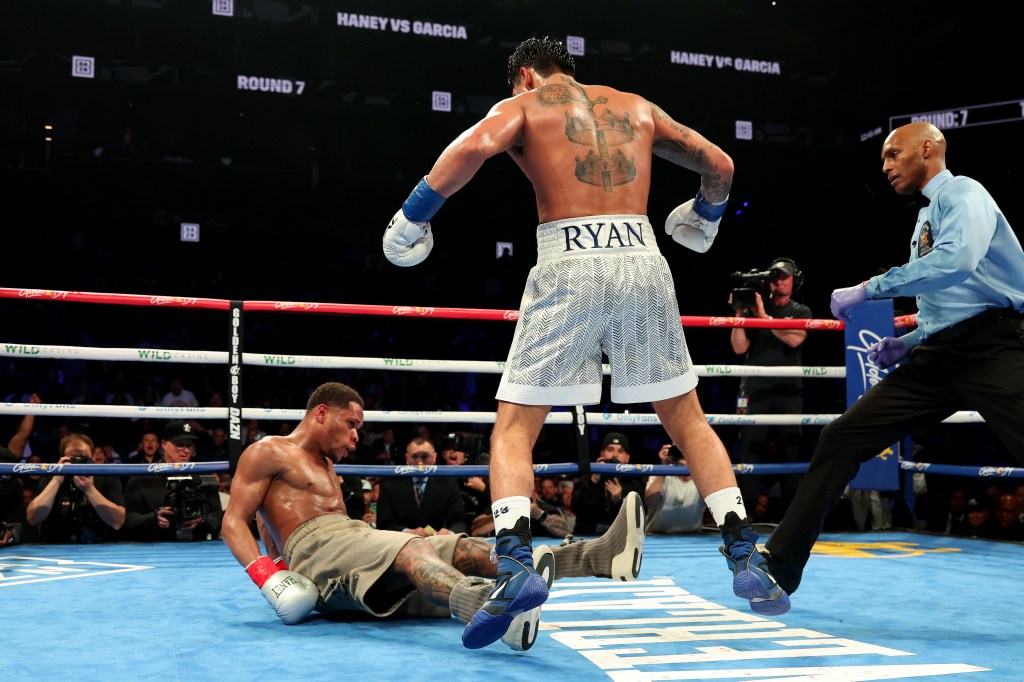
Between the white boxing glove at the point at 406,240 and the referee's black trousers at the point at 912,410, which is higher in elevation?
the white boxing glove at the point at 406,240

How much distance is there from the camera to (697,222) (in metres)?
2.46

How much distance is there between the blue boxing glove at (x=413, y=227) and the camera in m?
2.14

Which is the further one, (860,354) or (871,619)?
(860,354)

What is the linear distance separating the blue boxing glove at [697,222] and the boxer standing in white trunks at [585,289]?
9.5 inches

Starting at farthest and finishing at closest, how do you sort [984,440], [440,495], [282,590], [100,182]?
1. [100,182]
2. [984,440]
3. [440,495]
4. [282,590]

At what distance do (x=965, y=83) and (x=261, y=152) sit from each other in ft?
29.6

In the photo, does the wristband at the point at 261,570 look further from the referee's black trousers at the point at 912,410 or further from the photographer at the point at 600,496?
the photographer at the point at 600,496

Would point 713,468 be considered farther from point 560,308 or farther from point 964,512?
point 964,512

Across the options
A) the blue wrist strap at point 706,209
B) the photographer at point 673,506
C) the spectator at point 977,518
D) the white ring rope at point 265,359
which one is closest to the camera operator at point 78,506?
the white ring rope at point 265,359

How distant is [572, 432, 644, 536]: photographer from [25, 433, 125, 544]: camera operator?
2.03 meters

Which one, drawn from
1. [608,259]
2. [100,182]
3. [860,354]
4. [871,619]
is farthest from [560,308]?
[100,182]

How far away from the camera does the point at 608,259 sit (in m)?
2.15

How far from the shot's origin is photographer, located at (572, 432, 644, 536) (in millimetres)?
4445

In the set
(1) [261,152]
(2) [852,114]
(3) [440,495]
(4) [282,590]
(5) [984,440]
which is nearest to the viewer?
(4) [282,590]
